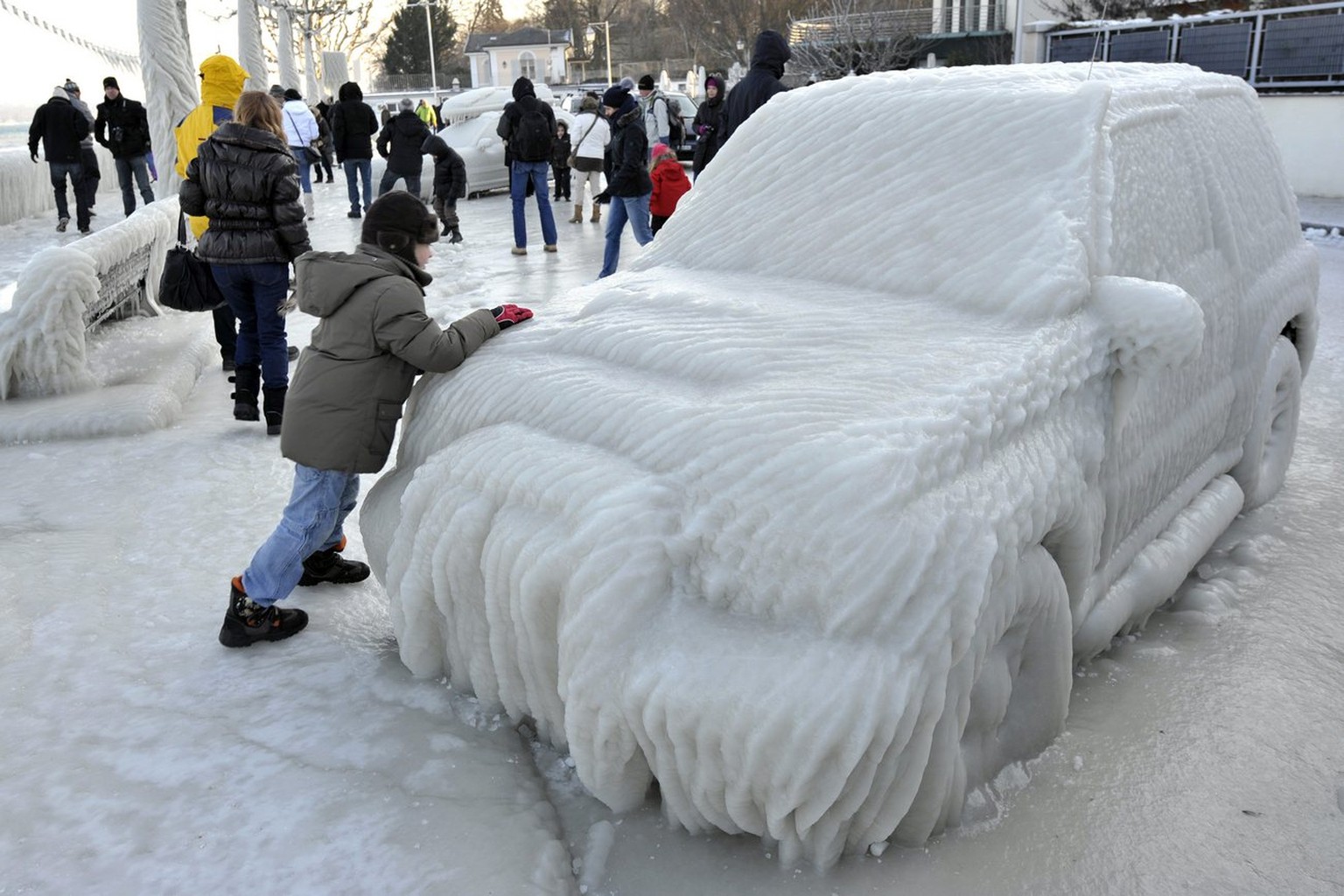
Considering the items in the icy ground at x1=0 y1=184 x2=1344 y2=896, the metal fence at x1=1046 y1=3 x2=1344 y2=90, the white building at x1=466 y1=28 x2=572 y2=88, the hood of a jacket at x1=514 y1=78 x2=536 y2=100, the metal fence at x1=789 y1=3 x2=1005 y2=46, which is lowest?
the icy ground at x1=0 y1=184 x2=1344 y2=896

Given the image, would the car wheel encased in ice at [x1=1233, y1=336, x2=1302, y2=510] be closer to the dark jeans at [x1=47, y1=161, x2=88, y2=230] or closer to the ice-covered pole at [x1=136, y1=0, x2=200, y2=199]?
the ice-covered pole at [x1=136, y1=0, x2=200, y2=199]

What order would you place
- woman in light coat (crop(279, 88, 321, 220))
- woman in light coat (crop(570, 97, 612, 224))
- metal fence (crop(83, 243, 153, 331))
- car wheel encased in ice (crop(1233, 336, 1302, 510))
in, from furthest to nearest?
woman in light coat (crop(279, 88, 321, 220)), woman in light coat (crop(570, 97, 612, 224)), metal fence (crop(83, 243, 153, 331)), car wheel encased in ice (crop(1233, 336, 1302, 510))

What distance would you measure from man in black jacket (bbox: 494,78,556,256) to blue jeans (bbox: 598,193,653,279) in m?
1.59

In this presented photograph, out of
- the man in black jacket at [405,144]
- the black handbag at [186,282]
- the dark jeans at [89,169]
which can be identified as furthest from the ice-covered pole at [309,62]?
the black handbag at [186,282]

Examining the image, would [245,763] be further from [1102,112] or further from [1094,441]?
[1102,112]

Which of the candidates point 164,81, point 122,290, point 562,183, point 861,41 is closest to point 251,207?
point 122,290

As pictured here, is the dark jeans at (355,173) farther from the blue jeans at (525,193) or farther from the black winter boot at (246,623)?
the black winter boot at (246,623)

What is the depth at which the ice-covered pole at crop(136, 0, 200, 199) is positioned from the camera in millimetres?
7713

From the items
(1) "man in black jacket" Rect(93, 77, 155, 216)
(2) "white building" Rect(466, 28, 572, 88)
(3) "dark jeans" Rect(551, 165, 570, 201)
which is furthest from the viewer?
(2) "white building" Rect(466, 28, 572, 88)

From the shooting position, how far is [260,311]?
4.78 metres

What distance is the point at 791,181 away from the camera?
325 centimetres

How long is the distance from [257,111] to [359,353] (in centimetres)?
214

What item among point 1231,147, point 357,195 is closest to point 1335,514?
point 1231,147

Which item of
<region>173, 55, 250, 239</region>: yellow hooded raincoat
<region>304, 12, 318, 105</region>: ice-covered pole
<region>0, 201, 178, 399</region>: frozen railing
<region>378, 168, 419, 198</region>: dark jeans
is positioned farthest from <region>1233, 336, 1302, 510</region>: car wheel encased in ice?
<region>304, 12, 318, 105</region>: ice-covered pole
